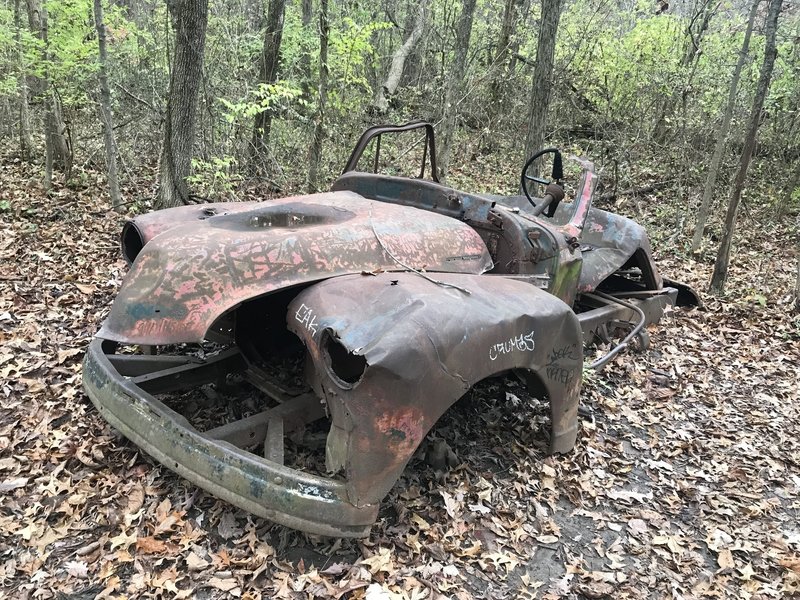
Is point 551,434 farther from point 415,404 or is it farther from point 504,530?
point 415,404

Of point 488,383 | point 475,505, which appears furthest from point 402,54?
point 475,505

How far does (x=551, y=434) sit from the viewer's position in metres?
3.43

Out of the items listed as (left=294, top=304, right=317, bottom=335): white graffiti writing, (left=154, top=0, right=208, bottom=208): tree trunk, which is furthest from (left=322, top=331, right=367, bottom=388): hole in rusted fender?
(left=154, top=0, right=208, bottom=208): tree trunk

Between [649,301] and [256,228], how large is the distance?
396cm

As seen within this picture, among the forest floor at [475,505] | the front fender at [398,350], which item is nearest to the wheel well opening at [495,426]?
the forest floor at [475,505]

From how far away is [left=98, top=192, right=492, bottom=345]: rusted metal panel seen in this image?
2682 mm

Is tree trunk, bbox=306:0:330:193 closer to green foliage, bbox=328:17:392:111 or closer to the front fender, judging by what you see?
green foliage, bbox=328:17:392:111

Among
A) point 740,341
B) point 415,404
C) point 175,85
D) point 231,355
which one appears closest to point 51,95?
point 175,85

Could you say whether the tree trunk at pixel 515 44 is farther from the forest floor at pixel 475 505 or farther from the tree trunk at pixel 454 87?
the forest floor at pixel 475 505

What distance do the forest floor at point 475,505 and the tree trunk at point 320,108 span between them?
4010 mm

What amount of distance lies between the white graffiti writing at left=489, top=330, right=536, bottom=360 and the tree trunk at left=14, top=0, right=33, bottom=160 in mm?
7147

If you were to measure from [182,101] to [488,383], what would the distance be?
4.41 meters

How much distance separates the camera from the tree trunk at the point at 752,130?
6035 millimetres

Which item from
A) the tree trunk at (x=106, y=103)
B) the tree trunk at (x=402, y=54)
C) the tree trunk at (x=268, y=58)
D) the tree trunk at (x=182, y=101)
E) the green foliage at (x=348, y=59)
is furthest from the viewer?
the tree trunk at (x=402, y=54)
